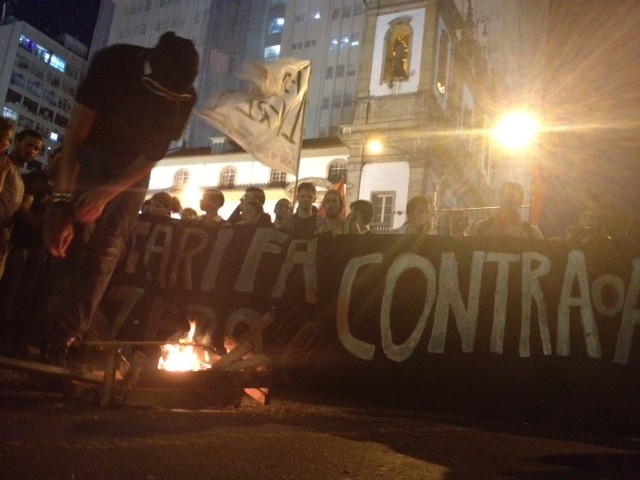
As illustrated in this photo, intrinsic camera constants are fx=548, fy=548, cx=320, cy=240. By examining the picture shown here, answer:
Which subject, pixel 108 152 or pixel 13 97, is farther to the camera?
pixel 13 97

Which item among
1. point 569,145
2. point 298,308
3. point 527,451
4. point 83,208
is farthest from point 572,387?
point 569,145

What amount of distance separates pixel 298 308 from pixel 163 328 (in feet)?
4.01

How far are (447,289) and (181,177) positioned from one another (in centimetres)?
3910

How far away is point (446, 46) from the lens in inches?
1289

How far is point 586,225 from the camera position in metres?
5.70

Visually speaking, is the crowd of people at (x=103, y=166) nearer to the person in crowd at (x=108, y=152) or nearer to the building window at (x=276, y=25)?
the person in crowd at (x=108, y=152)

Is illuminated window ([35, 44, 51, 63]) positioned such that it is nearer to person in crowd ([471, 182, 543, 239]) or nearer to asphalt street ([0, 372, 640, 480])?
person in crowd ([471, 182, 543, 239])

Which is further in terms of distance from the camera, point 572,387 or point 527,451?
point 572,387

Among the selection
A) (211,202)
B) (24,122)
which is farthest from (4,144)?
(24,122)

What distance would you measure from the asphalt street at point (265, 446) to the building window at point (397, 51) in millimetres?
29323

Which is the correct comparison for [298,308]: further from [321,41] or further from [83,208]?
[321,41]

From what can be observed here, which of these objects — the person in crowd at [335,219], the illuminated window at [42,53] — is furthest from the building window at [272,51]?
the person in crowd at [335,219]

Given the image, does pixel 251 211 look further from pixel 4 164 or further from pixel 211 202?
pixel 4 164

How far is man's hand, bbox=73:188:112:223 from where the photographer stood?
2719mm
